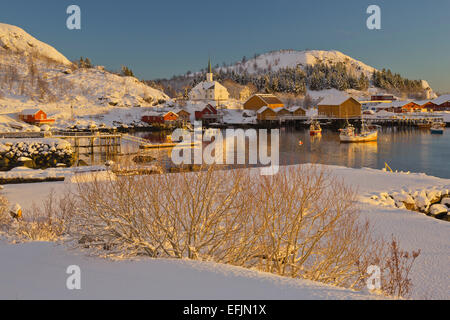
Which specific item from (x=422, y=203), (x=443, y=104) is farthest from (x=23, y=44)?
(x=422, y=203)

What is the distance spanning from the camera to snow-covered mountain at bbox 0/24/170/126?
334 ft

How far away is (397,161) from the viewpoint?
155ft

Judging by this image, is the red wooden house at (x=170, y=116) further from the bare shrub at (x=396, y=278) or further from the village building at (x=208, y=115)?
the bare shrub at (x=396, y=278)

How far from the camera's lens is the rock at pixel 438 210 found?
22.9m

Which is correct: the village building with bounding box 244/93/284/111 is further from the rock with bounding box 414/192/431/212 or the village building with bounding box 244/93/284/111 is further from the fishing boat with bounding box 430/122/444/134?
the rock with bounding box 414/192/431/212

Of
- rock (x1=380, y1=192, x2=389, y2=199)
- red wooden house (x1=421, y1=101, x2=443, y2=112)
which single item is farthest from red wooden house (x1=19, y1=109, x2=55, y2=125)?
red wooden house (x1=421, y1=101, x2=443, y2=112)

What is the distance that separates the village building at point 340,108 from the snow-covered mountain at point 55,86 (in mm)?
53016

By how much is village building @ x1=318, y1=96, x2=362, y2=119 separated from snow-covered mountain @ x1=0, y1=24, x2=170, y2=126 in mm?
53016

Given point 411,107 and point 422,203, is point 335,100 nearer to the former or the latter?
point 411,107

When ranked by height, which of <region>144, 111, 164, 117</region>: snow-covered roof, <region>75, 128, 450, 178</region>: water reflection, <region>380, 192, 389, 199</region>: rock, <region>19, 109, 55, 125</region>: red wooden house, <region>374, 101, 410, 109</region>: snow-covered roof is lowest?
<region>380, 192, 389, 199</region>: rock

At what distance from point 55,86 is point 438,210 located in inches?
4589
